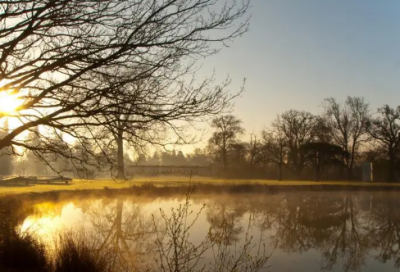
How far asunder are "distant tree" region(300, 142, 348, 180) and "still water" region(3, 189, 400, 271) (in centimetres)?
2657

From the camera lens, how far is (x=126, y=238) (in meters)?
10.6

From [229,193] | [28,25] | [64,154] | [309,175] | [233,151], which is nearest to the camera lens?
[28,25]

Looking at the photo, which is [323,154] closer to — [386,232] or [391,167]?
[391,167]

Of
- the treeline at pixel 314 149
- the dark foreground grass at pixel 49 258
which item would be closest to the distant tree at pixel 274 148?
the treeline at pixel 314 149

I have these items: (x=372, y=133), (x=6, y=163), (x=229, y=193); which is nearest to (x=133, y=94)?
(x=229, y=193)

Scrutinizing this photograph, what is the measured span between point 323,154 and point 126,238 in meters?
40.6

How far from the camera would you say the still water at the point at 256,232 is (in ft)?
28.2

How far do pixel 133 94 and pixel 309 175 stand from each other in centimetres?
4779

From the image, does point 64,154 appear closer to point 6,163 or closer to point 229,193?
point 229,193

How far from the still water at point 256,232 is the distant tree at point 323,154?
26.6 metres

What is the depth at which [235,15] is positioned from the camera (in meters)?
6.10

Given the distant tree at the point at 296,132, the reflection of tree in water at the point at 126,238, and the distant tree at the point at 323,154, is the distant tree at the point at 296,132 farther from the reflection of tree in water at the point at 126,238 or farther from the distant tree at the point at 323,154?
the reflection of tree in water at the point at 126,238

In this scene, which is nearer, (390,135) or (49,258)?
(49,258)

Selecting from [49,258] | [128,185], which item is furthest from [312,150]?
[49,258]
